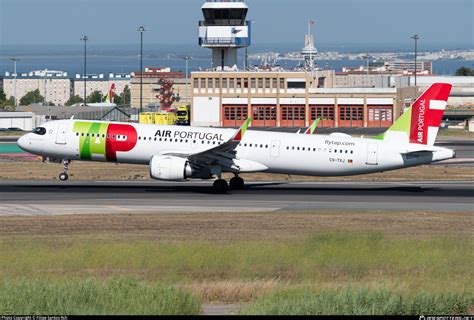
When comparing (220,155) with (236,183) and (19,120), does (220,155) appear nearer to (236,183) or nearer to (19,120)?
(236,183)

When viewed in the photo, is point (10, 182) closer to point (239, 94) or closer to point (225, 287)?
point (225, 287)

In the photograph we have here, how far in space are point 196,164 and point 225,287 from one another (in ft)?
82.4

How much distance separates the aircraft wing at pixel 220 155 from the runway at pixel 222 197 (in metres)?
1.58

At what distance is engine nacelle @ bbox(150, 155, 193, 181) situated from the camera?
50406mm

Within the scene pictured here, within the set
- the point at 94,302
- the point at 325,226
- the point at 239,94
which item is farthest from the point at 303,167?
the point at 239,94

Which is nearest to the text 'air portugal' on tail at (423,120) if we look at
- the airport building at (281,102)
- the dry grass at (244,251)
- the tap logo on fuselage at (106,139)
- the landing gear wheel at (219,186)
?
the landing gear wheel at (219,186)

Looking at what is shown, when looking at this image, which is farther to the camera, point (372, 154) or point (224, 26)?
point (224, 26)

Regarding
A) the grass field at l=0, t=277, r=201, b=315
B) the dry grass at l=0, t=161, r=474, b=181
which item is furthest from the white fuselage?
the grass field at l=0, t=277, r=201, b=315

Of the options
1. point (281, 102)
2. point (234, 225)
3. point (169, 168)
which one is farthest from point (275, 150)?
point (281, 102)

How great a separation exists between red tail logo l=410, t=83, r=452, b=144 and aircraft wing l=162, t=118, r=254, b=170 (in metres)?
8.78

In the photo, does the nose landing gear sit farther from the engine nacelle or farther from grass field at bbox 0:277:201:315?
grass field at bbox 0:277:201:315

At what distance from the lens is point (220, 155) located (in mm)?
51812

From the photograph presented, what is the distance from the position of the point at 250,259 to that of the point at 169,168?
20263 mm

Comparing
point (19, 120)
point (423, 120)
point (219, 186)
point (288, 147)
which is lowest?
point (219, 186)
